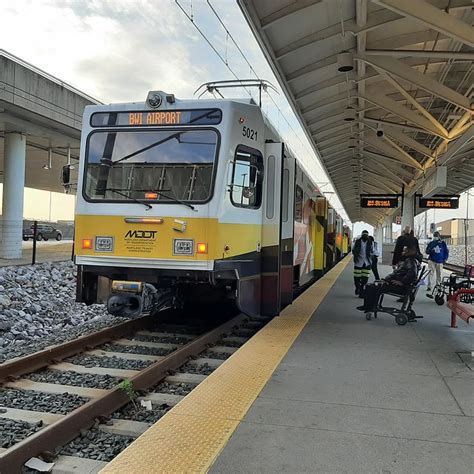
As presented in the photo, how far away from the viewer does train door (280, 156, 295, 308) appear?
8539 millimetres

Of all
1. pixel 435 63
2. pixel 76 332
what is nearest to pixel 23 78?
pixel 76 332

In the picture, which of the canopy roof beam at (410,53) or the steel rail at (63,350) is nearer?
the steel rail at (63,350)

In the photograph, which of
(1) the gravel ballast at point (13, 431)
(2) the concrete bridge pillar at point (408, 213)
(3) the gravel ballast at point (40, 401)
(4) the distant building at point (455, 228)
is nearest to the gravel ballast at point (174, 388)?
(3) the gravel ballast at point (40, 401)

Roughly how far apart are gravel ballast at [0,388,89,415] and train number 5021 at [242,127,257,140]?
13.3 feet

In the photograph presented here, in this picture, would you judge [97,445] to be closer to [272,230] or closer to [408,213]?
[272,230]

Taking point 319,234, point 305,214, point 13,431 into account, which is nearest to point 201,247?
point 13,431

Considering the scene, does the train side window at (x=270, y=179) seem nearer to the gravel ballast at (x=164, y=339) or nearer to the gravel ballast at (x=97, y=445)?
the gravel ballast at (x=164, y=339)

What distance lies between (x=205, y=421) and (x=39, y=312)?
8120 mm

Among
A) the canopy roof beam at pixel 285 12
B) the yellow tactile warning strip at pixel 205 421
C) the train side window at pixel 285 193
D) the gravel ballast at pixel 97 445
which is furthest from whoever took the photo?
the train side window at pixel 285 193

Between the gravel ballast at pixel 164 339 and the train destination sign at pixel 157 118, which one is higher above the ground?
the train destination sign at pixel 157 118

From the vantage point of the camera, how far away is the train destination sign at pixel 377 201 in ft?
71.1

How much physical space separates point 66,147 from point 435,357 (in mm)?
19969

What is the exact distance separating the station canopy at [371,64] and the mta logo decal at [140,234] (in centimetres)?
373

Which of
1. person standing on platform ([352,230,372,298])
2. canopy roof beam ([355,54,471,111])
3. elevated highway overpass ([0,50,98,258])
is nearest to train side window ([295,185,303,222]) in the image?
person standing on platform ([352,230,372,298])
